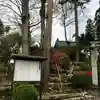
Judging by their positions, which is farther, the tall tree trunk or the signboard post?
the tall tree trunk

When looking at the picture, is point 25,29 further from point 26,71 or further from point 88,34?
point 26,71

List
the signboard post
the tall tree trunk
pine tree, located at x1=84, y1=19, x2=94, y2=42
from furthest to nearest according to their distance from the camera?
pine tree, located at x1=84, y1=19, x2=94, y2=42
the tall tree trunk
the signboard post

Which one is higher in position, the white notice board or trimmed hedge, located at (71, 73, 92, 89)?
the white notice board

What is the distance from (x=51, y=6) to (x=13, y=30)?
9133 millimetres

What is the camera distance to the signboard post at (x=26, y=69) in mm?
6000

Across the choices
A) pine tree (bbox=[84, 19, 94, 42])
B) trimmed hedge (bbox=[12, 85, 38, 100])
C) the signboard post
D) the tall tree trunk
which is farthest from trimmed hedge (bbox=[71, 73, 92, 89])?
pine tree (bbox=[84, 19, 94, 42])

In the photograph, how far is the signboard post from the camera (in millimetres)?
6000

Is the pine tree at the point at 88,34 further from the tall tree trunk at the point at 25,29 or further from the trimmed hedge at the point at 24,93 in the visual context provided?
the trimmed hedge at the point at 24,93

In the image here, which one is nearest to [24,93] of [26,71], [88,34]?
[26,71]

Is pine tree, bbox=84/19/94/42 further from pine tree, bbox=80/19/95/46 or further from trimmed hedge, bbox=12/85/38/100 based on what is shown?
trimmed hedge, bbox=12/85/38/100

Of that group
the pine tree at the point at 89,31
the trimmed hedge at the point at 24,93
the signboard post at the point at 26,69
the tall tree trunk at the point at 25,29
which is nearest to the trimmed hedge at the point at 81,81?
the tall tree trunk at the point at 25,29

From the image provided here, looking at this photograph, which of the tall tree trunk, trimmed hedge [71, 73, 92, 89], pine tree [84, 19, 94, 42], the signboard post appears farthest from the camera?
pine tree [84, 19, 94, 42]

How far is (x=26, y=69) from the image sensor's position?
6160 millimetres

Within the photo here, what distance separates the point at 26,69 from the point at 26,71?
7 cm
